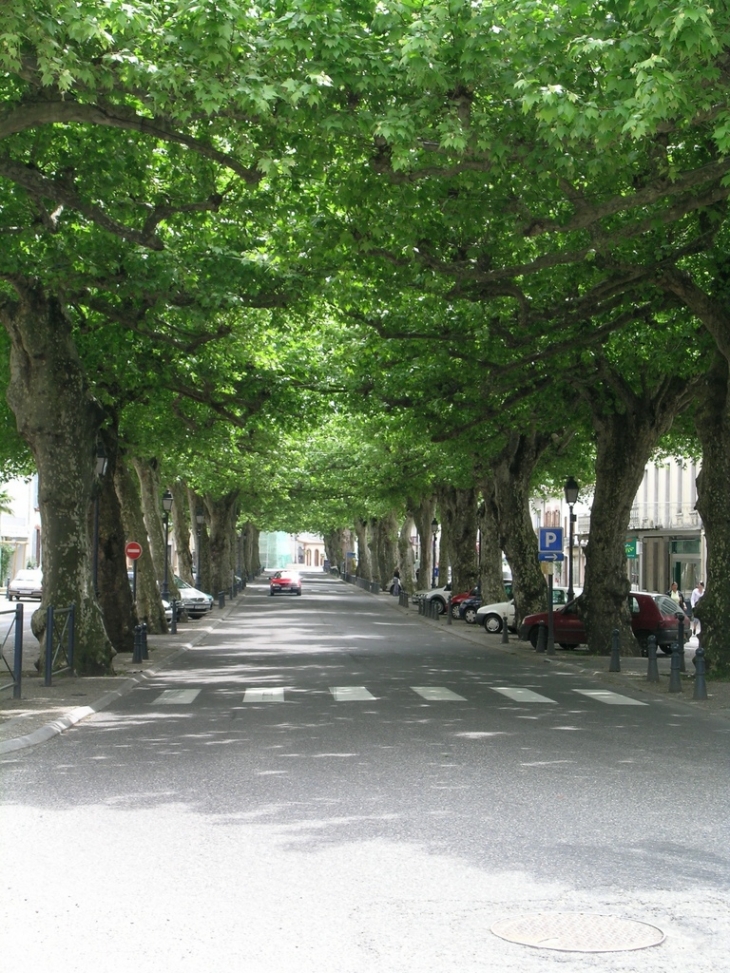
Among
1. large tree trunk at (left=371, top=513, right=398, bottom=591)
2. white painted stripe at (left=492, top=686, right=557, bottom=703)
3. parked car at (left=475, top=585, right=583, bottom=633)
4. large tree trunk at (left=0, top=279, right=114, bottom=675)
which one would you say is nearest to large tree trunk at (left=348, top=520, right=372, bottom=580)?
large tree trunk at (left=371, top=513, right=398, bottom=591)

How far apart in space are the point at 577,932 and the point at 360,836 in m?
2.42

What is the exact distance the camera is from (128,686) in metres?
19.6

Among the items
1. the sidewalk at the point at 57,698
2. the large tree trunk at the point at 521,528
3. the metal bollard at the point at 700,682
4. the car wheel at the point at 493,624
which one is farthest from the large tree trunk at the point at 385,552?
the metal bollard at the point at 700,682

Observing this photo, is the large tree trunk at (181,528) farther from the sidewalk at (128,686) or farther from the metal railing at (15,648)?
the metal railing at (15,648)

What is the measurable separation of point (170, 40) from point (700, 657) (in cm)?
1126

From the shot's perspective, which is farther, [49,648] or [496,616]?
[496,616]

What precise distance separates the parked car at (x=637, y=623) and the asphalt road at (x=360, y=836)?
12.5 m

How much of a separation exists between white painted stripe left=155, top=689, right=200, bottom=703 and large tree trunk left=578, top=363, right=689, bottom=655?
11.2 meters

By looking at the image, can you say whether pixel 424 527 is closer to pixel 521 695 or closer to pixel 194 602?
pixel 194 602

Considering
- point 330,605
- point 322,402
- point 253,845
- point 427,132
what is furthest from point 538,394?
point 330,605

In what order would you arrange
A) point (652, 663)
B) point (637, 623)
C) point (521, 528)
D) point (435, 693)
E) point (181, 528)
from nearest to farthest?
point (435, 693)
point (652, 663)
point (637, 623)
point (521, 528)
point (181, 528)

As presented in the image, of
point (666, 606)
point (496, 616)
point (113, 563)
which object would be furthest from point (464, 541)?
point (113, 563)

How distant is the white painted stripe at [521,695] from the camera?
17.8 meters

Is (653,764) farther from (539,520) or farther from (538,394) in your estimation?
(539,520)
